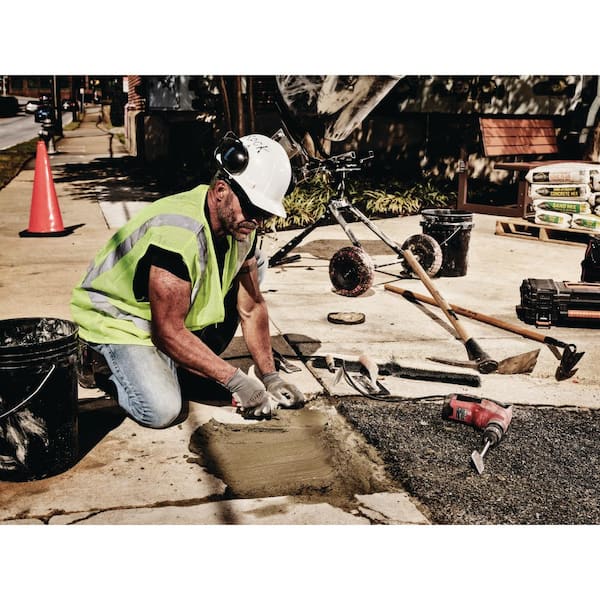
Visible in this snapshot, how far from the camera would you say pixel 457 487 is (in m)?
3.29

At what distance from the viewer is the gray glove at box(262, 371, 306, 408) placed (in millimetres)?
4059

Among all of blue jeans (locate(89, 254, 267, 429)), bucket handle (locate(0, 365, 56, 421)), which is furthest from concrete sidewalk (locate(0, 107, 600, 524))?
bucket handle (locate(0, 365, 56, 421))

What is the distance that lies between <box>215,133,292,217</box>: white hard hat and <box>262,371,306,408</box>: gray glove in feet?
3.38

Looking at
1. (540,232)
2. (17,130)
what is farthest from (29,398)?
(17,130)

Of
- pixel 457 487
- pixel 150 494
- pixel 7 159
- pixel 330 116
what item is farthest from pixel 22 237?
pixel 7 159

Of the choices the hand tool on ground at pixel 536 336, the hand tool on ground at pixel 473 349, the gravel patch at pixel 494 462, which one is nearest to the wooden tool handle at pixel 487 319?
the hand tool on ground at pixel 536 336

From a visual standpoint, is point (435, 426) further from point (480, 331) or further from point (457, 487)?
point (480, 331)

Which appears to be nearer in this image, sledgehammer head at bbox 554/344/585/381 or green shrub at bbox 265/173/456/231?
sledgehammer head at bbox 554/344/585/381

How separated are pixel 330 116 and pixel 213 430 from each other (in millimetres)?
4891

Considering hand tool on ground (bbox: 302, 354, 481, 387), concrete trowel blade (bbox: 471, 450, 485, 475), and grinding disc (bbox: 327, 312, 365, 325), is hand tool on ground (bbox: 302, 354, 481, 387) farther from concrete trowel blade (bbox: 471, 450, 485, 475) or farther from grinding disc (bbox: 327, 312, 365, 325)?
concrete trowel blade (bbox: 471, 450, 485, 475)

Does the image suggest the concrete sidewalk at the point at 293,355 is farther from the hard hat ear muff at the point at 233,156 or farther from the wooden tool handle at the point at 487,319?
the hard hat ear muff at the point at 233,156

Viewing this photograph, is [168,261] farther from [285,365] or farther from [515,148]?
[515,148]

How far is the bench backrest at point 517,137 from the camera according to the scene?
10.6 metres

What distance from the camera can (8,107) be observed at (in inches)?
1592
